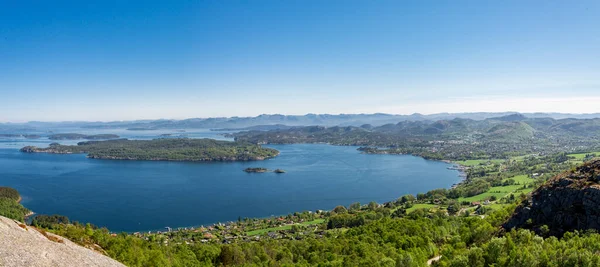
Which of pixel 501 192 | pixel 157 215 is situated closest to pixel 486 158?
pixel 501 192

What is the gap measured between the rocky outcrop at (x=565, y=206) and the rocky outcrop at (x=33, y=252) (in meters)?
21.1

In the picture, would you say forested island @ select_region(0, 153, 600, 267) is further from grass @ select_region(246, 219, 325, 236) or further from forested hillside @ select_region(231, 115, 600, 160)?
forested hillside @ select_region(231, 115, 600, 160)

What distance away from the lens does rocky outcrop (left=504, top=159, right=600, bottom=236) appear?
1789cm

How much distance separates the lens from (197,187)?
68750mm

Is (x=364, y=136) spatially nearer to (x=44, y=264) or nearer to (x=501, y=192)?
(x=501, y=192)

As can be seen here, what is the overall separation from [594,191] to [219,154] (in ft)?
344

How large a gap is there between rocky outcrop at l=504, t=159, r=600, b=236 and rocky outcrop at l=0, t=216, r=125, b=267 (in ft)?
69.4

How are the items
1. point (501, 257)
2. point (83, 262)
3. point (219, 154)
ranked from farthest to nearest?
point (219, 154) → point (501, 257) → point (83, 262)

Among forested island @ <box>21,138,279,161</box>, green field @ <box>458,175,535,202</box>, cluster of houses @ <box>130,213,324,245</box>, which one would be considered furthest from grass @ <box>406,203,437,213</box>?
forested island @ <box>21,138,279,161</box>

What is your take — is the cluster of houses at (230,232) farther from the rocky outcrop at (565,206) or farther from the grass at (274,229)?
the rocky outcrop at (565,206)

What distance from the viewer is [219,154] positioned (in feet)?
375

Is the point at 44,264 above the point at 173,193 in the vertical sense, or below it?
above

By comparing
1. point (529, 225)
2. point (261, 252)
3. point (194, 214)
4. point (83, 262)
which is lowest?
point (194, 214)

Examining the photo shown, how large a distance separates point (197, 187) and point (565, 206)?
2391 inches
